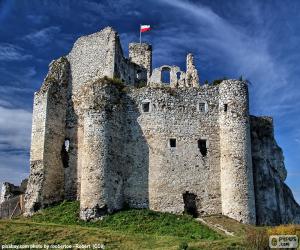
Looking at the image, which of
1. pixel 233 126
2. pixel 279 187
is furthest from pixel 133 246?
pixel 279 187

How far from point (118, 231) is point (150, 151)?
7301mm

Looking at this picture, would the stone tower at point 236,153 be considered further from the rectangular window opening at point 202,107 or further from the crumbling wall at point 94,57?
the crumbling wall at point 94,57

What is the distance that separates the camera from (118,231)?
29234 mm

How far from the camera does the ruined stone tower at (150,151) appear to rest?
110 feet

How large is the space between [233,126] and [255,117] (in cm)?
479

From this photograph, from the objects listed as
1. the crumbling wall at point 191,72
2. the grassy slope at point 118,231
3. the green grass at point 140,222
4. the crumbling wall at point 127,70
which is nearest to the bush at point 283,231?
the grassy slope at point 118,231

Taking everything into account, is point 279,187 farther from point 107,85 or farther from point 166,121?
point 107,85

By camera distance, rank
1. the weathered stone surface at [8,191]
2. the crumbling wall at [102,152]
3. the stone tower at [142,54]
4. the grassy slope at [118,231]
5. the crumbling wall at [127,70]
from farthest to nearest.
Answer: the stone tower at [142,54], the weathered stone surface at [8,191], the crumbling wall at [127,70], the crumbling wall at [102,152], the grassy slope at [118,231]

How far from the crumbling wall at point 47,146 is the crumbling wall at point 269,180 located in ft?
43.4

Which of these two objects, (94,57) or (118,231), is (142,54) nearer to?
(94,57)

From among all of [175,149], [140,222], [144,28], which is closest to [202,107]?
[175,149]

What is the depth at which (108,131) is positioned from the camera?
3372 centimetres

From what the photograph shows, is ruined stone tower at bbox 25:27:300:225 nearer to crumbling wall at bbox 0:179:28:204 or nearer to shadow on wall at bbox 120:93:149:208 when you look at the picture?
shadow on wall at bbox 120:93:149:208

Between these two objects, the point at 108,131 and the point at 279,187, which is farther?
the point at 279,187
